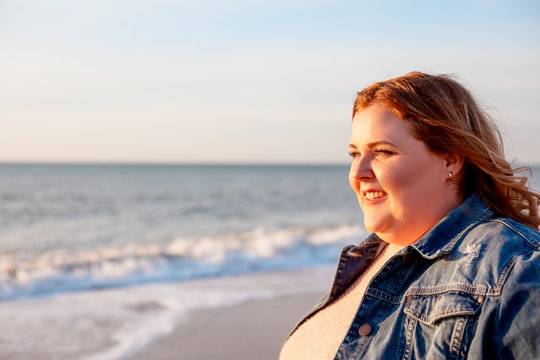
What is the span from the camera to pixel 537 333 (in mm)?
1562

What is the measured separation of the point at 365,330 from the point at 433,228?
0.46 metres

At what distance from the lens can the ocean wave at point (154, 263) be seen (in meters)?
8.05

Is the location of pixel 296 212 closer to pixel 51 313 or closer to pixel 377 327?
pixel 51 313

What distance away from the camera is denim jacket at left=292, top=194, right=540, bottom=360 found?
5.29 ft

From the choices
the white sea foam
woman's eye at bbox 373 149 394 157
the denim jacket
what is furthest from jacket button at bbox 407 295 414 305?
the white sea foam

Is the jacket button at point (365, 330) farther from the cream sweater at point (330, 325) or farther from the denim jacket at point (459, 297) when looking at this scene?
the cream sweater at point (330, 325)

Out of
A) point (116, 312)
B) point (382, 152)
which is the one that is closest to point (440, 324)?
point (382, 152)

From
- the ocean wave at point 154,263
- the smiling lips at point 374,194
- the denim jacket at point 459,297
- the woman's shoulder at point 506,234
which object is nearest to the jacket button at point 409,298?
the denim jacket at point 459,297

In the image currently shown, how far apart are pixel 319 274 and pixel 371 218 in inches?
257

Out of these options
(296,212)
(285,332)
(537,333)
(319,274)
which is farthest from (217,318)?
(296,212)

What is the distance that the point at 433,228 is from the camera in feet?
6.68

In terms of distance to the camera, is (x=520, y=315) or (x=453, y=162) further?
(x=453, y=162)

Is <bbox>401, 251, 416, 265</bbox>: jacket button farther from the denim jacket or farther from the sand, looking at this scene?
the sand

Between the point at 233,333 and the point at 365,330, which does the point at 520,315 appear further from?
the point at 233,333
